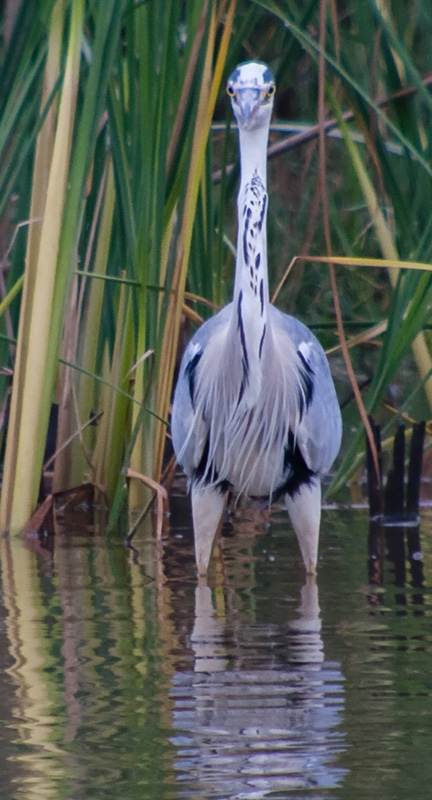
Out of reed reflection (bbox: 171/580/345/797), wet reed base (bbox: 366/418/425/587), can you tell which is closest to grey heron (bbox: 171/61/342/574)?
wet reed base (bbox: 366/418/425/587)

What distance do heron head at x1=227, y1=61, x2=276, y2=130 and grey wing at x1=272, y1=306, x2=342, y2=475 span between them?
0.74 m

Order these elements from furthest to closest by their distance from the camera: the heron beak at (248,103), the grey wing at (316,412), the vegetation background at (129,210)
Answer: the grey wing at (316,412), the vegetation background at (129,210), the heron beak at (248,103)

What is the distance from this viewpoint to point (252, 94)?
4.09 meters

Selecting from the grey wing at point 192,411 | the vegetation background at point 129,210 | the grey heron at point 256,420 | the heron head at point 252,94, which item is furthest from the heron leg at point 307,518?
the heron head at point 252,94

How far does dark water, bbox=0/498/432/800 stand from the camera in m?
2.35

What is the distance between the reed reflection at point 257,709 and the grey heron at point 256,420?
2.62ft

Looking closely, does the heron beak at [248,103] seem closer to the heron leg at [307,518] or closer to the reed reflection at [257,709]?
the heron leg at [307,518]

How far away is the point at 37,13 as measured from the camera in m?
4.21

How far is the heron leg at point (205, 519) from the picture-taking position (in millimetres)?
4406

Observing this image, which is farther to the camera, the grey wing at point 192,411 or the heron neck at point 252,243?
the grey wing at point 192,411

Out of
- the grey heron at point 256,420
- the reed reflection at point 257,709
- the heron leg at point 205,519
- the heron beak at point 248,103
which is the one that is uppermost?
the heron beak at point 248,103

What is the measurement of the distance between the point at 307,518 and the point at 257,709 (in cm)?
171

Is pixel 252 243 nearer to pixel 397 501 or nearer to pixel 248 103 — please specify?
pixel 248 103

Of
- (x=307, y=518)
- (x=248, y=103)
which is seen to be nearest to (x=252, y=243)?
(x=248, y=103)
